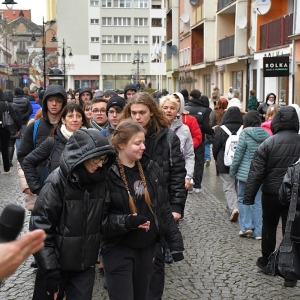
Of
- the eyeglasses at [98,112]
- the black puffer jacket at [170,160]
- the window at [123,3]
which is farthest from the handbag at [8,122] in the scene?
the window at [123,3]

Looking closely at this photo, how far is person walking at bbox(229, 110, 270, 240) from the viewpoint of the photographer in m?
7.90

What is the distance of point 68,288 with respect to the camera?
13.6 ft

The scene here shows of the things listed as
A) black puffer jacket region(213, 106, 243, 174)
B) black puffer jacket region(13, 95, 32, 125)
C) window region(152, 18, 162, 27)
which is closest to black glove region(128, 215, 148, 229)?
black puffer jacket region(213, 106, 243, 174)

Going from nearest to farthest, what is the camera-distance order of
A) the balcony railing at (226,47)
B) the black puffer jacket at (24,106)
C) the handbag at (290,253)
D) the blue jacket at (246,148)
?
the handbag at (290,253), the blue jacket at (246,148), the black puffer jacket at (24,106), the balcony railing at (226,47)

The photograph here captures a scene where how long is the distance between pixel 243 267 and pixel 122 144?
9.68ft

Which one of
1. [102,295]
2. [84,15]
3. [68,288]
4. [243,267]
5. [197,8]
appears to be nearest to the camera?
[68,288]

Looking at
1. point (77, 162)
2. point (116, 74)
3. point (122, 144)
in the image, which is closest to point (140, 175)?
point (122, 144)

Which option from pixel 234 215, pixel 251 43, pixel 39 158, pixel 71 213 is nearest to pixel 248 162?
pixel 234 215

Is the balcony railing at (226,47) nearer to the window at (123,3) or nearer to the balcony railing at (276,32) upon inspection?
the balcony railing at (276,32)

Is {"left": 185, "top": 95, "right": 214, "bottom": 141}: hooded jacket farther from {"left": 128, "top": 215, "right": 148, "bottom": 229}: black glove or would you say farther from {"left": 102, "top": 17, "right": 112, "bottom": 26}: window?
{"left": 102, "top": 17, "right": 112, "bottom": 26}: window

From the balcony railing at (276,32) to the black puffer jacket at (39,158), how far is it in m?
20.4

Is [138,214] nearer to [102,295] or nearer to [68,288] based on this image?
[68,288]

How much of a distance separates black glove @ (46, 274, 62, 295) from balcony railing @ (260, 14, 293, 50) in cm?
2241

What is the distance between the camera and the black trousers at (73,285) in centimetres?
411
